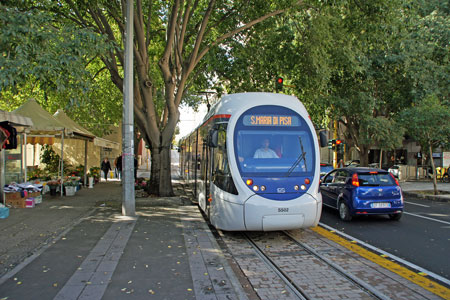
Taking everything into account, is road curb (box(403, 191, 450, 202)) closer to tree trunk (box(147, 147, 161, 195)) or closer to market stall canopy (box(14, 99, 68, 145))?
tree trunk (box(147, 147, 161, 195))

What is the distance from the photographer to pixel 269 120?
25.2 feet

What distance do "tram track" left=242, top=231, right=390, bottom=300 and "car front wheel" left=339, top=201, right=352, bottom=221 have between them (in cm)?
266

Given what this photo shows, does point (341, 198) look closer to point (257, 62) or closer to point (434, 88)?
point (257, 62)

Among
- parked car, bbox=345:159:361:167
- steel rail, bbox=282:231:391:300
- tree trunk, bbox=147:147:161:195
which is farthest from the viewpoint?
parked car, bbox=345:159:361:167

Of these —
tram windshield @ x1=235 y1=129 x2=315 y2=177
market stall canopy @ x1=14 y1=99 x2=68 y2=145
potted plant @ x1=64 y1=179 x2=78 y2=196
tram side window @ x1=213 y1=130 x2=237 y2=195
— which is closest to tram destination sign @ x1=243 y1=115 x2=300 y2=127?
tram windshield @ x1=235 y1=129 x2=315 y2=177

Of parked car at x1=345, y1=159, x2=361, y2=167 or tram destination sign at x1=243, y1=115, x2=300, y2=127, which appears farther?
parked car at x1=345, y1=159, x2=361, y2=167

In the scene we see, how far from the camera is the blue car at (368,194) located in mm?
9477

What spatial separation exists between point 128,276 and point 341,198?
6838 millimetres

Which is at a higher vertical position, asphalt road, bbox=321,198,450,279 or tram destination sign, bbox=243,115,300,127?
tram destination sign, bbox=243,115,300,127

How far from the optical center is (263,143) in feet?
24.7

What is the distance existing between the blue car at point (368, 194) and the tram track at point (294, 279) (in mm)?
2654

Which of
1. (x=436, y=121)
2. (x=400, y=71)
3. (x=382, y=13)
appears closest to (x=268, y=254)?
(x=382, y=13)

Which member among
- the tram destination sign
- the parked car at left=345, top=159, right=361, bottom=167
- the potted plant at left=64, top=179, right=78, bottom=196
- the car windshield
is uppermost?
the tram destination sign

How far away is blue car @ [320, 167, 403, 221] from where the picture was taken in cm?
948
